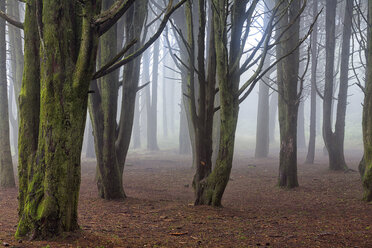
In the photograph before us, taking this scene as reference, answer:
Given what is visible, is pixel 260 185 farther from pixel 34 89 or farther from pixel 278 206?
pixel 34 89

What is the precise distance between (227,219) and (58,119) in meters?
3.11

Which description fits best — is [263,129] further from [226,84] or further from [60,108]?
[60,108]

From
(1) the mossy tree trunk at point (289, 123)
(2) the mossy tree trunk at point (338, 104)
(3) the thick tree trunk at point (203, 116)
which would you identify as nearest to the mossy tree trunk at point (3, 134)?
(3) the thick tree trunk at point (203, 116)

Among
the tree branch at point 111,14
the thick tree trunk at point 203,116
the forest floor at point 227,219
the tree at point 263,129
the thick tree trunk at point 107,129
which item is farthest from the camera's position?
the tree at point 263,129

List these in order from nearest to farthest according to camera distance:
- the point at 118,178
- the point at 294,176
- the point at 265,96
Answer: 1. the point at 118,178
2. the point at 294,176
3. the point at 265,96

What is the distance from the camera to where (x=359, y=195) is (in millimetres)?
7570

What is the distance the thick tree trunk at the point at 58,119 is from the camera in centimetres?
357

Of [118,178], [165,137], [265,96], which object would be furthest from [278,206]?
[165,137]

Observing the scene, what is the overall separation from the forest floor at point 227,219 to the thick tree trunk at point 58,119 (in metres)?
0.27

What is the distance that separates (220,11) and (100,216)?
4.05m

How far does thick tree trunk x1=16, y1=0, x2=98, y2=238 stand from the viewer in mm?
3568

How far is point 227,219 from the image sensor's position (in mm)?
5402

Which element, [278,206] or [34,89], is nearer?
[34,89]

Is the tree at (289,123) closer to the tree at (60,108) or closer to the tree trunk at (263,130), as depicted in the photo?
the tree at (60,108)
